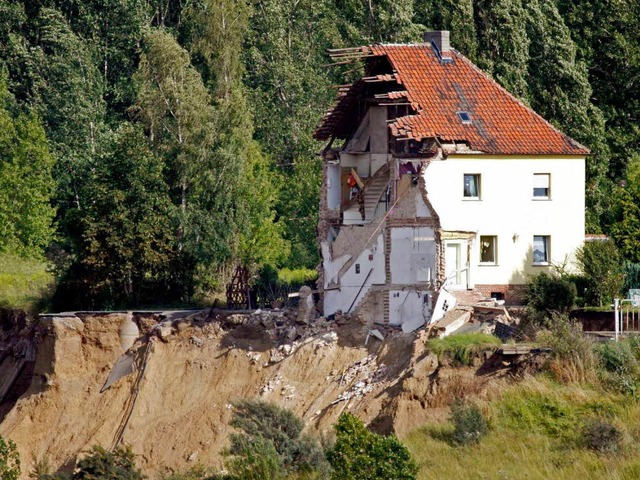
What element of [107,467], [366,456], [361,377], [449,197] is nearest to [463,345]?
[361,377]

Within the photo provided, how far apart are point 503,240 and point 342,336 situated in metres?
5.72

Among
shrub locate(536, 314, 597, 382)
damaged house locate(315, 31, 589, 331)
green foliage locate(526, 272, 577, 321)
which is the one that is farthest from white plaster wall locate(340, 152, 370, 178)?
shrub locate(536, 314, 597, 382)

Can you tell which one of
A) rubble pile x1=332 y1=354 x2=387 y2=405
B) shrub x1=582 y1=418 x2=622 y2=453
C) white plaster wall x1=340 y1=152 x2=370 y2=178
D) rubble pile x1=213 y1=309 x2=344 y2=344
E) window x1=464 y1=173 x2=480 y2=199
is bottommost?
shrub x1=582 y1=418 x2=622 y2=453

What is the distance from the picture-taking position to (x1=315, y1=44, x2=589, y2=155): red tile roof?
6053 cm

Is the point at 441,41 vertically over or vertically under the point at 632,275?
over

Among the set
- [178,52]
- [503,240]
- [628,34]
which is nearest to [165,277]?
[178,52]

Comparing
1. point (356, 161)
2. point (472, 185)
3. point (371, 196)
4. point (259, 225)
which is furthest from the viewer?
point (259, 225)

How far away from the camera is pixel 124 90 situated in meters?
95.4

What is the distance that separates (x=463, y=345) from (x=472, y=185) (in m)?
6.52

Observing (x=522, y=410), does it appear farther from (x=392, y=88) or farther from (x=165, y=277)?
(x=165, y=277)

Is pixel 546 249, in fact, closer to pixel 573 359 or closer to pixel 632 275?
pixel 632 275

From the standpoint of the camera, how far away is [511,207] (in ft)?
200

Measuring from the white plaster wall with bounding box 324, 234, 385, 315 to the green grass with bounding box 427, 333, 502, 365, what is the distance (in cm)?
471

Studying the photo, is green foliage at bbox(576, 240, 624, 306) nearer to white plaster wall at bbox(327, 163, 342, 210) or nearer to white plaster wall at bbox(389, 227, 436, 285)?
white plaster wall at bbox(389, 227, 436, 285)
